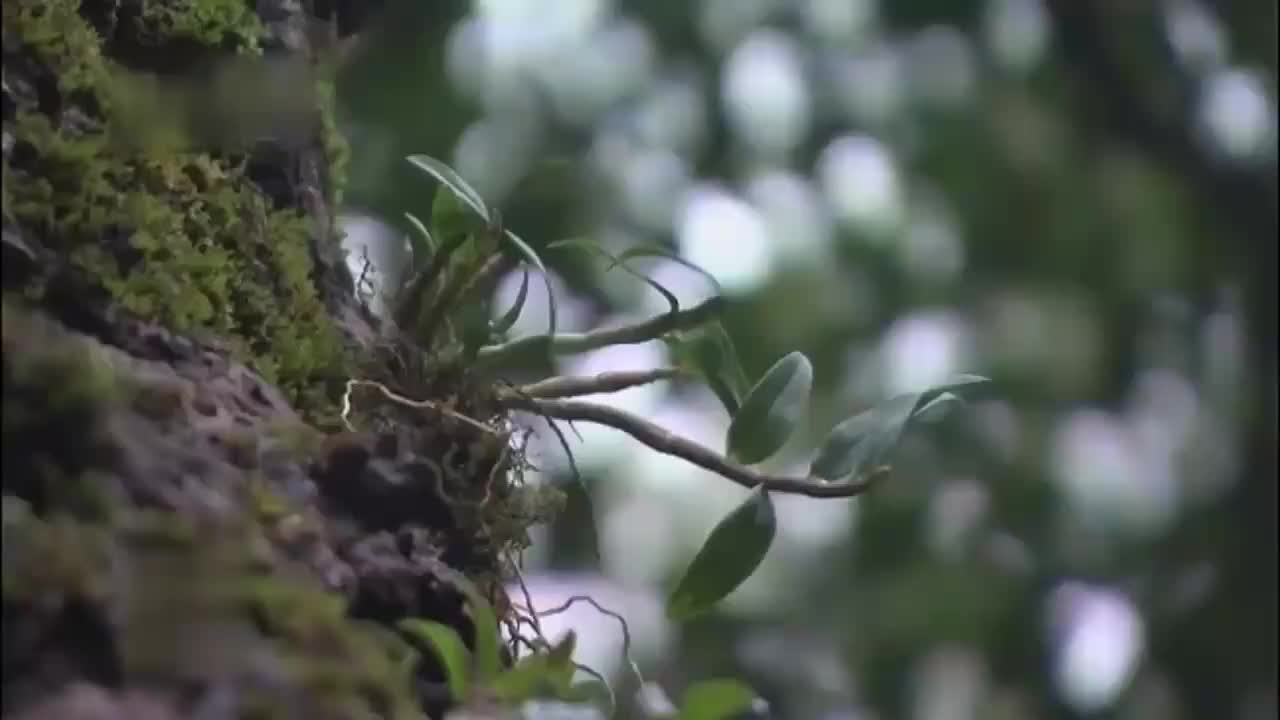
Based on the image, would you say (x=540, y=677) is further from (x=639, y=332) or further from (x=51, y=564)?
(x=639, y=332)

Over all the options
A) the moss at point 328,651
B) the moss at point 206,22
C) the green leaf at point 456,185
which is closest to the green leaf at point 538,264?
the green leaf at point 456,185

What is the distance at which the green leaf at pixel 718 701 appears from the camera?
1.30ft

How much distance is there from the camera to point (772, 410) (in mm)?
578

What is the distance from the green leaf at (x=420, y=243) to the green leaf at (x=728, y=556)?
0.17 m

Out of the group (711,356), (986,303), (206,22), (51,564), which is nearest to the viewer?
(51,564)

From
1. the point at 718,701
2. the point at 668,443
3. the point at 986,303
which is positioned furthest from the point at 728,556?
the point at 986,303

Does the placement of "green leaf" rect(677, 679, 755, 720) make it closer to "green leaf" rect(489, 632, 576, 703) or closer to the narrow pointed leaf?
"green leaf" rect(489, 632, 576, 703)

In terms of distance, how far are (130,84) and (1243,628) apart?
4.77 feet

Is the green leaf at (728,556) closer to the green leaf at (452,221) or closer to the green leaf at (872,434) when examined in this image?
the green leaf at (872,434)

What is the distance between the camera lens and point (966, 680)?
1640mm

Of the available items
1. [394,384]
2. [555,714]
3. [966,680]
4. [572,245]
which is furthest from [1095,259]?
[555,714]

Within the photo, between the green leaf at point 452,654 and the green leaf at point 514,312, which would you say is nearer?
the green leaf at point 452,654

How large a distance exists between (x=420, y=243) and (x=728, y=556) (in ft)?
0.64

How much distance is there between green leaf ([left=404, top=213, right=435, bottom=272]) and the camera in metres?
0.58
